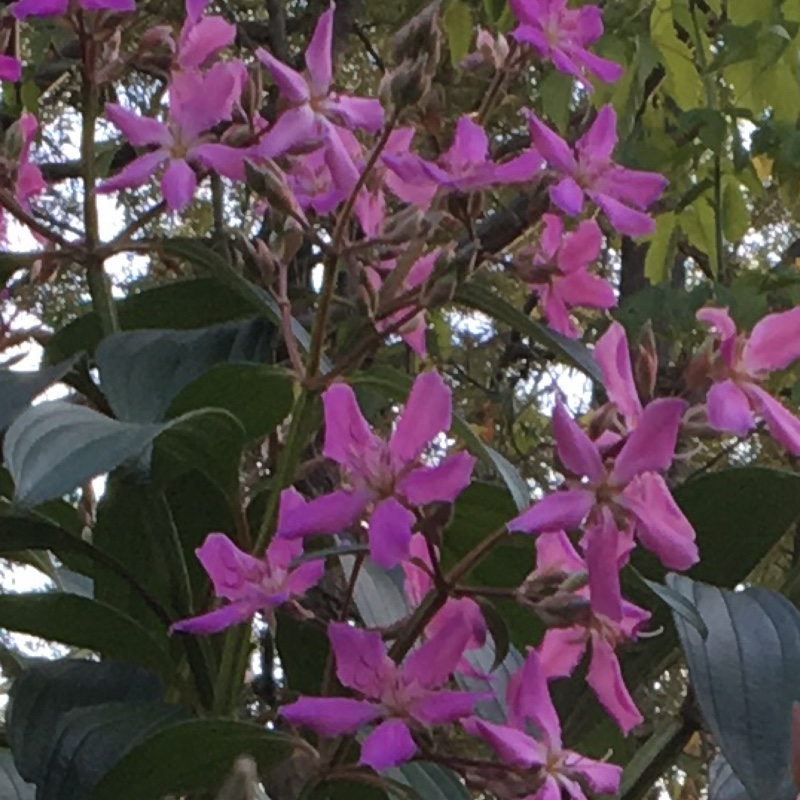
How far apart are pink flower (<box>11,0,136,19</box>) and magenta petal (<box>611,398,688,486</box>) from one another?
0.24m

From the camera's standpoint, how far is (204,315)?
618 mm

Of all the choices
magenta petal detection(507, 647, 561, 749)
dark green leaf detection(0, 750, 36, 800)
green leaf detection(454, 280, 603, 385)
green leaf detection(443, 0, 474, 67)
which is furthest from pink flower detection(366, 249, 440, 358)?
green leaf detection(443, 0, 474, 67)

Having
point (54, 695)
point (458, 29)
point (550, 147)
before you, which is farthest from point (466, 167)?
point (458, 29)

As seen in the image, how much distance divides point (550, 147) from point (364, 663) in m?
0.19

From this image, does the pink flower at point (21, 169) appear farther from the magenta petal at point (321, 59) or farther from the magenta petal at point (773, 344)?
the magenta petal at point (773, 344)

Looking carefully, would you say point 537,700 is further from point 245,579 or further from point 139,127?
point 139,127

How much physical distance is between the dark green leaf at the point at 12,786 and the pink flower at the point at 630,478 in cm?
29

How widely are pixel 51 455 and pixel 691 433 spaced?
19 cm

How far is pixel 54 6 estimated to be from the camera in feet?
1.60

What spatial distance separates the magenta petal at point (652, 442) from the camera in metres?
0.38

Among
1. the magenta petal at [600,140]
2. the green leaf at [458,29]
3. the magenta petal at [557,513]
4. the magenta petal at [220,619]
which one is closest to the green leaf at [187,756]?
the magenta petal at [220,619]

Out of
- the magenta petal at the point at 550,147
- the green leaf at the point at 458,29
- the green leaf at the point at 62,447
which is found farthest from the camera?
the green leaf at the point at 458,29

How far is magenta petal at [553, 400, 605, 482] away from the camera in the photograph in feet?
1.24

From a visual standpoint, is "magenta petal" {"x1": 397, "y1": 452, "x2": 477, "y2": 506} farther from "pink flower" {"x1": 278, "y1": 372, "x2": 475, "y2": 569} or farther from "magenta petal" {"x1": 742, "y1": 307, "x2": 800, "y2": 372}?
"magenta petal" {"x1": 742, "y1": 307, "x2": 800, "y2": 372}
